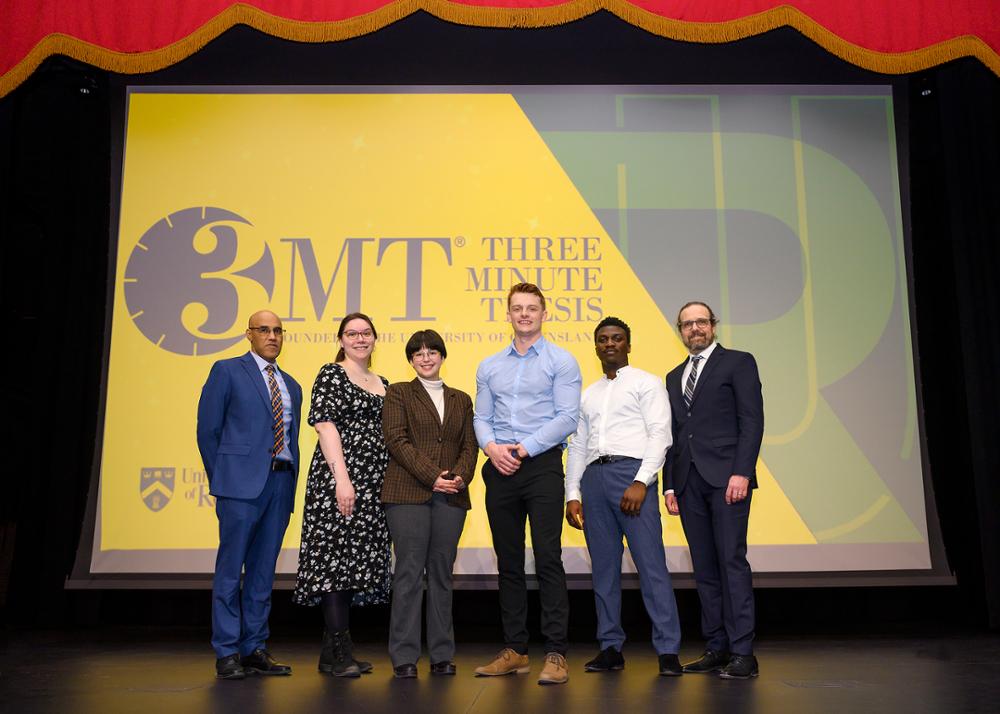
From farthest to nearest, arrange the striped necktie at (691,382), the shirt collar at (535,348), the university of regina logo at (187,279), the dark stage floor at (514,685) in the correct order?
the university of regina logo at (187,279) → the striped necktie at (691,382) → the shirt collar at (535,348) → the dark stage floor at (514,685)

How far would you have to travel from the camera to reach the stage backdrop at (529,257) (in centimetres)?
430

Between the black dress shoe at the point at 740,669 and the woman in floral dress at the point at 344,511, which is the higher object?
the woman in floral dress at the point at 344,511

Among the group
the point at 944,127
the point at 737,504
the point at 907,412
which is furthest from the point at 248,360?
the point at 944,127

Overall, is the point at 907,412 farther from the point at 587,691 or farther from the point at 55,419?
the point at 55,419

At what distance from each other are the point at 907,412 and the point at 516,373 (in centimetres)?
238

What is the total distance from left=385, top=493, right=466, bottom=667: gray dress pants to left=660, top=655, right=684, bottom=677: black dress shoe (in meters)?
0.78

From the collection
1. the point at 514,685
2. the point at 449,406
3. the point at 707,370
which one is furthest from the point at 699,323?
the point at 514,685

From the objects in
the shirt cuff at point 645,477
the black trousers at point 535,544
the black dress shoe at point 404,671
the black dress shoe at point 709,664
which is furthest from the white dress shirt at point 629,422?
the black dress shoe at point 404,671

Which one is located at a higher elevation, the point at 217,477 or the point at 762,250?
the point at 762,250

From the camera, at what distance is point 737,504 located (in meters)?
3.20

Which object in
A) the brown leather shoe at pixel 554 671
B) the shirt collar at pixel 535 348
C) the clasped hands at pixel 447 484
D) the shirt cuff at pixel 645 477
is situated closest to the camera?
the brown leather shoe at pixel 554 671

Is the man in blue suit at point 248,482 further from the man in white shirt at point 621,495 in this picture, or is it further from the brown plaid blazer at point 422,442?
the man in white shirt at point 621,495

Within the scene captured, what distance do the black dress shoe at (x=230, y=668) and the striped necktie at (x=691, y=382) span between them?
1.96 metres

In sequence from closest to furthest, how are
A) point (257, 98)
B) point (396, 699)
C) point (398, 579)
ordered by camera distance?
point (396, 699) < point (398, 579) < point (257, 98)
